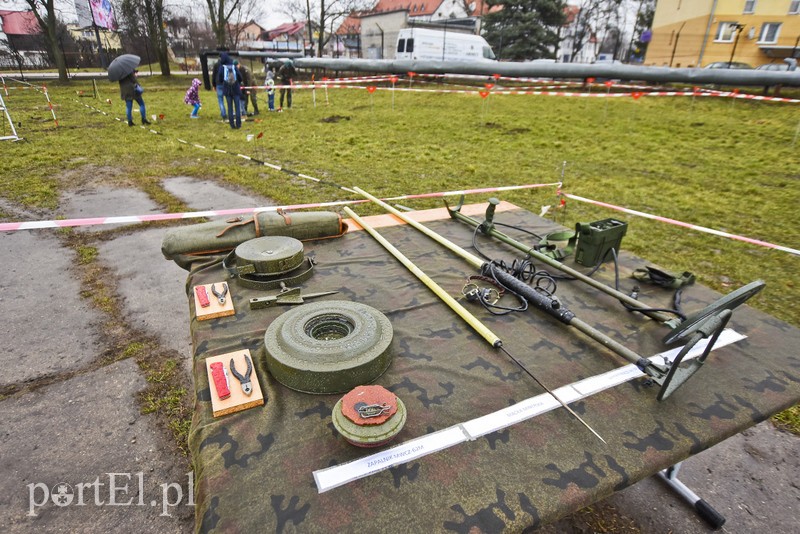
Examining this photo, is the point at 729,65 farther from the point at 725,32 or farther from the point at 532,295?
the point at 532,295

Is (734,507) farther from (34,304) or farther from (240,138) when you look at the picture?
(240,138)

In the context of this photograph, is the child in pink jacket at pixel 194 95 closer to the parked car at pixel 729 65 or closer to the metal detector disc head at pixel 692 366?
the metal detector disc head at pixel 692 366

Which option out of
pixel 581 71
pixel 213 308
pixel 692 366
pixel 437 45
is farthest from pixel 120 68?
pixel 437 45

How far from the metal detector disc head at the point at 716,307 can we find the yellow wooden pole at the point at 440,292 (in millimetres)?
855

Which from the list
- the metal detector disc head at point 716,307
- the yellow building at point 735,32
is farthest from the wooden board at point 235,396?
the yellow building at point 735,32

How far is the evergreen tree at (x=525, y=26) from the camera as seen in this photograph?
32.1 m

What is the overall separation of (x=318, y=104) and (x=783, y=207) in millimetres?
15427

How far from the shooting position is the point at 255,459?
1.45 m

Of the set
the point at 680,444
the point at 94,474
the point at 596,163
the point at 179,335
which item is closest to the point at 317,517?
the point at 680,444

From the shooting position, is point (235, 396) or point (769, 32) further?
point (769, 32)

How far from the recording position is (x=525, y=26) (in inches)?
1257

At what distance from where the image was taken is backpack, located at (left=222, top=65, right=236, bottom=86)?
11.0 m

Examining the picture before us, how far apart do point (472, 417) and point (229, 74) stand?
12.0m

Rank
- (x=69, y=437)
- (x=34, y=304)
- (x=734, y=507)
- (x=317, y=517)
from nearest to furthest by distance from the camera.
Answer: (x=317, y=517) < (x=734, y=507) < (x=69, y=437) < (x=34, y=304)
